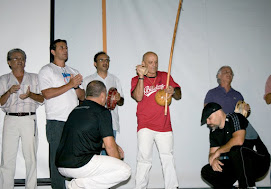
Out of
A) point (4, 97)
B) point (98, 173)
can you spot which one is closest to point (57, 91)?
point (4, 97)

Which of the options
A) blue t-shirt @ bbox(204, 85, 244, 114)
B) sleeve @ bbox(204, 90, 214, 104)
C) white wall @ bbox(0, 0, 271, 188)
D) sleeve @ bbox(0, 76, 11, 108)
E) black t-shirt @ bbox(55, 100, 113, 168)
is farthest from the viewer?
white wall @ bbox(0, 0, 271, 188)

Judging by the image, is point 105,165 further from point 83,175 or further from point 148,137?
point 148,137

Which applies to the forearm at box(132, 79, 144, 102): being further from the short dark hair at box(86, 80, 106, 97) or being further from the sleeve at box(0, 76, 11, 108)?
the sleeve at box(0, 76, 11, 108)

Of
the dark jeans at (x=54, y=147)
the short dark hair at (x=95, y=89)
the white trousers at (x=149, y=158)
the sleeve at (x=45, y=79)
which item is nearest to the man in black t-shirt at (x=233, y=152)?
the white trousers at (x=149, y=158)

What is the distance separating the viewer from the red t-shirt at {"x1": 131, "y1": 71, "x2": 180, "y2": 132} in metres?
3.41

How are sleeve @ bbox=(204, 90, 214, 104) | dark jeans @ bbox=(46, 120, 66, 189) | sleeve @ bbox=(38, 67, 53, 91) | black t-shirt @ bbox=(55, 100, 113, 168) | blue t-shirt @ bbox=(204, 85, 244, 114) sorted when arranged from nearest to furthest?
black t-shirt @ bbox=(55, 100, 113, 168) < dark jeans @ bbox=(46, 120, 66, 189) < sleeve @ bbox=(38, 67, 53, 91) < blue t-shirt @ bbox=(204, 85, 244, 114) < sleeve @ bbox=(204, 90, 214, 104)

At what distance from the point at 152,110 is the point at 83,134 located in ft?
3.86

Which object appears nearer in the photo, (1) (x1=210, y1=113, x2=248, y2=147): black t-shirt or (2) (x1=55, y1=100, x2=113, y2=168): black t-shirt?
(2) (x1=55, y1=100, x2=113, y2=168): black t-shirt

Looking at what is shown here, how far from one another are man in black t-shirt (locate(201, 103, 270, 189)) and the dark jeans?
1.50 meters

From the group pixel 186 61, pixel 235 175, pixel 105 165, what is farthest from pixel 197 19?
pixel 105 165

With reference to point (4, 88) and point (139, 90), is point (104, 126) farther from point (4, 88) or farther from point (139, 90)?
point (4, 88)

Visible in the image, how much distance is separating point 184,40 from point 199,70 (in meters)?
0.49

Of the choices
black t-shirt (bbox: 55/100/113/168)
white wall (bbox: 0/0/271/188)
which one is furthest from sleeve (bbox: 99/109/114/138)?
white wall (bbox: 0/0/271/188)

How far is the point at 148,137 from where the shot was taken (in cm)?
336
